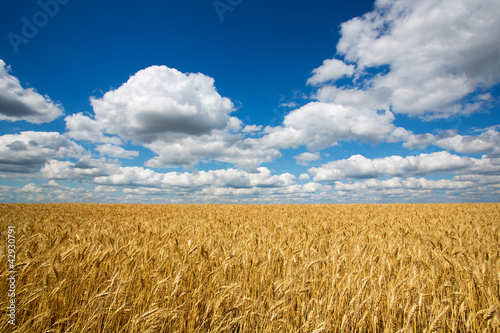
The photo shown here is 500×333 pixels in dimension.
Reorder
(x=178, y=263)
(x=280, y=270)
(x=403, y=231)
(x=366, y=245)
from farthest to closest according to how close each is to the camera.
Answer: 1. (x=403, y=231)
2. (x=366, y=245)
3. (x=280, y=270)
4. (x=178, y=263)

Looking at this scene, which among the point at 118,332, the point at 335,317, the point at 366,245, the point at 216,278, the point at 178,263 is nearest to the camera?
the point at 118,332

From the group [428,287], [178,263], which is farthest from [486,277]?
[178,263]

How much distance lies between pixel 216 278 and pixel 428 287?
2.73m

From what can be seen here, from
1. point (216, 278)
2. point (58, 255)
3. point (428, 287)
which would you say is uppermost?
point (58, 255)

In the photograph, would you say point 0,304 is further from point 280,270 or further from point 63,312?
point 280,270

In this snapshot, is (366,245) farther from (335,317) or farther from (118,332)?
(118,332)

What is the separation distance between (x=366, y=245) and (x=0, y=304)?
531 cm

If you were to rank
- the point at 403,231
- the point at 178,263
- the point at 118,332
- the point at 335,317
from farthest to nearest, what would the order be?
the point at 403,231
the point at 178,263
the point at 335,317
the point at 118,332

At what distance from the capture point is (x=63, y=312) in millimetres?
2533

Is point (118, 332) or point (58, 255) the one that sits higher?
point (58, 255)

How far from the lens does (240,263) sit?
11.9 ft

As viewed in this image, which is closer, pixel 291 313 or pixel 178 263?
pixel 291 313

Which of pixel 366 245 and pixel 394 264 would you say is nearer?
pixel 394 264

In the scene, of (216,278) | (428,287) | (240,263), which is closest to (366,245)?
(428,287)
